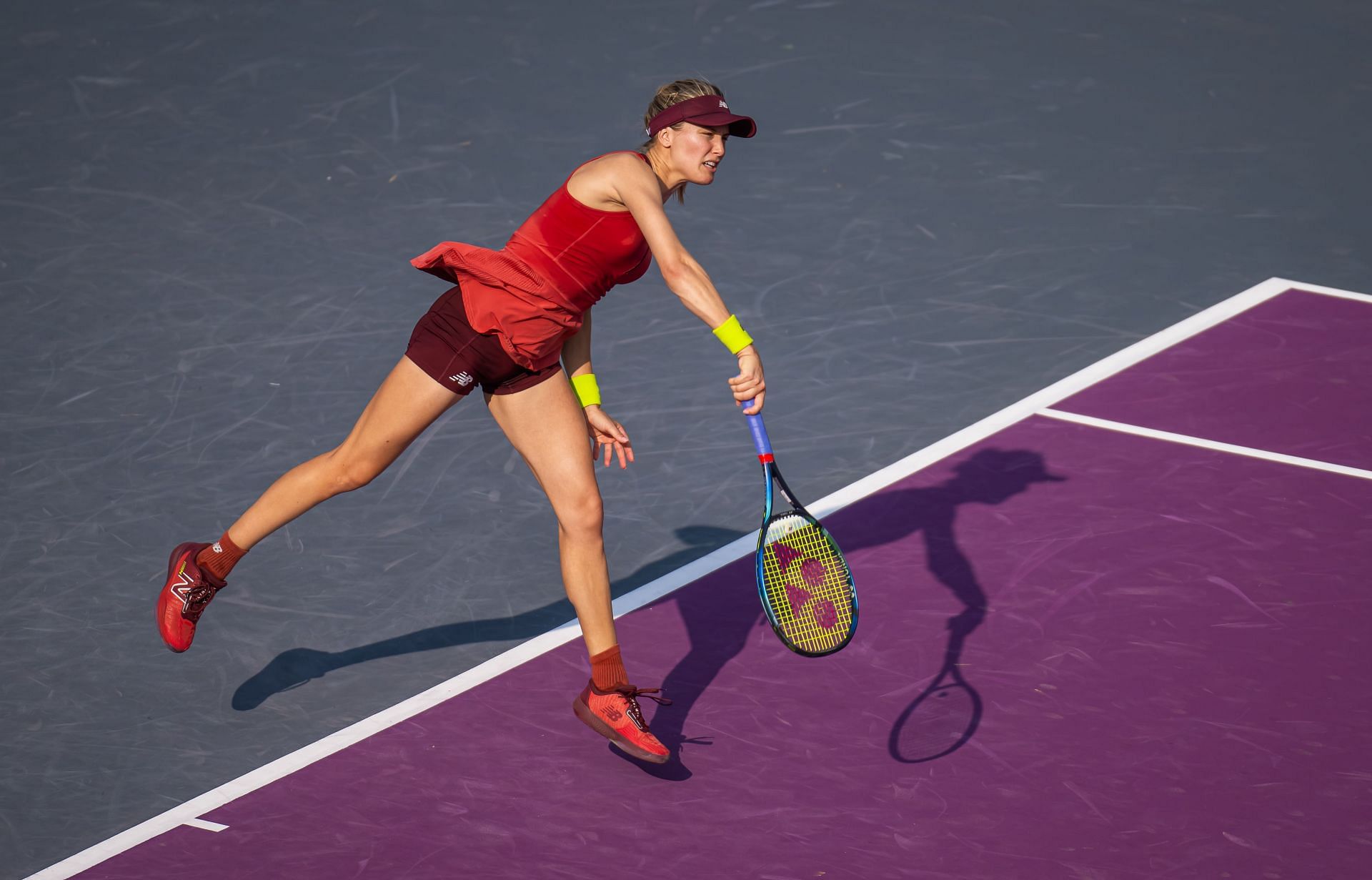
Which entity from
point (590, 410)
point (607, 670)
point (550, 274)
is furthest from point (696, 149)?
point (607, 670)

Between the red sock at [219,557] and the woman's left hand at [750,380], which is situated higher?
the woman's left hand at [750,380]

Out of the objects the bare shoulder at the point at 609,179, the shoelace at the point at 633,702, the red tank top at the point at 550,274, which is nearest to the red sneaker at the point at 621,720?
the shoelace at the point at 633,702

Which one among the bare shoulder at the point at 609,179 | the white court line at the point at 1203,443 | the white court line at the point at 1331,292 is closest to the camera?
the bare shoulder at the point at 609,179

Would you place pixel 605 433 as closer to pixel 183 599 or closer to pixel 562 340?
pixel 562 340

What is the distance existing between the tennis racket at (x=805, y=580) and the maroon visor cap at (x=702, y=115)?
903 mm

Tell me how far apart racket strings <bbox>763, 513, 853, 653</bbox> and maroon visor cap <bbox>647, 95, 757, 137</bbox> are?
3.79 feet

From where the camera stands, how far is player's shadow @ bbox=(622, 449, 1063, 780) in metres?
5.35

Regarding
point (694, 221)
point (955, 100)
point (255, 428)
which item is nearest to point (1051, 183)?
point (955, 100)

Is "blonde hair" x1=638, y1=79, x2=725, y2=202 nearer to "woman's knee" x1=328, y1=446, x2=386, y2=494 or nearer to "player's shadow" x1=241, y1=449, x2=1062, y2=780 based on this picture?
"woman's knee" x1=328, y1=446, x2=386, y2=494

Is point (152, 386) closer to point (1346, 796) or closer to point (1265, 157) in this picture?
point (1346, 796)

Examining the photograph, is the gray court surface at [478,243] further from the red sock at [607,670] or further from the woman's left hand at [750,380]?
the woman's left hand at [750,380]

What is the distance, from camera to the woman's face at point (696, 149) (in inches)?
197

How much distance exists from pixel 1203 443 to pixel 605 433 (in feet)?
9.59

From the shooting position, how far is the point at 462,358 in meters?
5.11
